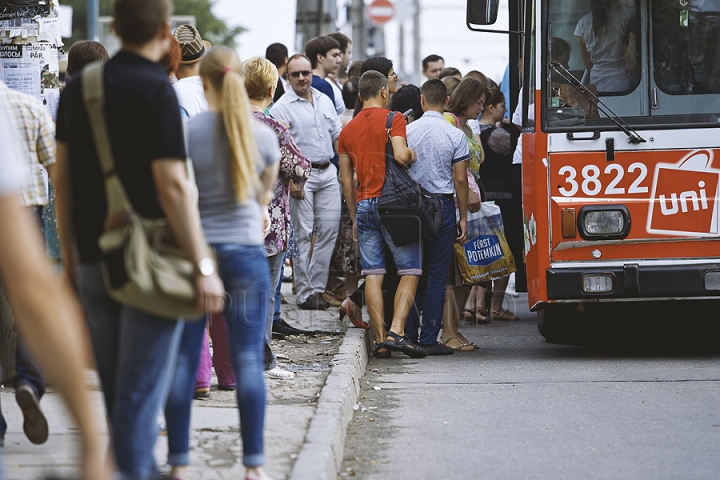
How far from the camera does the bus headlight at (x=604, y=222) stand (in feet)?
24.6

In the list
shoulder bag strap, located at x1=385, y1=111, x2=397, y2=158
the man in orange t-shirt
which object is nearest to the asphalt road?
the man in orange t-shirt

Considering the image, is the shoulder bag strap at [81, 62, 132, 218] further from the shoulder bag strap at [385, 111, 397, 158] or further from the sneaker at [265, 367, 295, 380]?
the shoulder bag strap at [385, 111, 397, 158]

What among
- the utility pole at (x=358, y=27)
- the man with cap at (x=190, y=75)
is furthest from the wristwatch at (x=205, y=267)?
the utility pole at (x=358, y=27)

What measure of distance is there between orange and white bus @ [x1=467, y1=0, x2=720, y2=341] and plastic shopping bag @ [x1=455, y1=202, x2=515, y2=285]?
872 millimetres

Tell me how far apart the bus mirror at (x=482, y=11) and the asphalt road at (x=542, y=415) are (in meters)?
Result: 2.34

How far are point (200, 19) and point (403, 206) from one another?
5307 cm

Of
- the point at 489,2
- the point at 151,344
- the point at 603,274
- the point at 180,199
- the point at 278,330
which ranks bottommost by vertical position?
the point at 278,330

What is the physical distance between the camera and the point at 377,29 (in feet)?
141

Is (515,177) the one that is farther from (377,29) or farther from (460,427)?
(377,29)

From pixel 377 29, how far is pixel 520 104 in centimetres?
3507

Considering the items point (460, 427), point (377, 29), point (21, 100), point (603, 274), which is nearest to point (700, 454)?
point (460, 427)

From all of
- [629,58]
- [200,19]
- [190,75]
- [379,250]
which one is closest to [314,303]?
[379,250]

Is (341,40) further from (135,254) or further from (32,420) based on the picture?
(135,254)

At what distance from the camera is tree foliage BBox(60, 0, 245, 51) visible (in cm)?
5456
